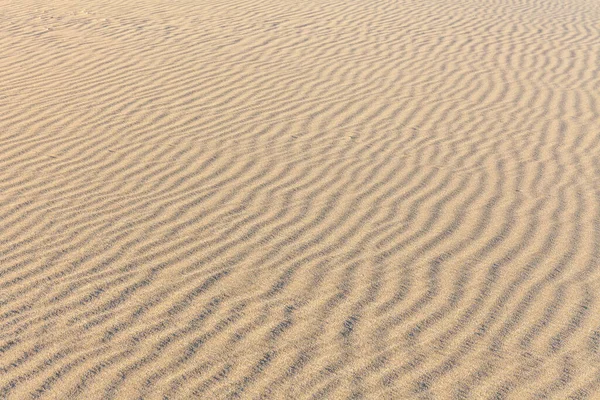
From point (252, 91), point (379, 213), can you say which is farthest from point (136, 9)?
point (379, 213)

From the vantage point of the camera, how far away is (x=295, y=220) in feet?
16.5

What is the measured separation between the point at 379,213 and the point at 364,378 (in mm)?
1832

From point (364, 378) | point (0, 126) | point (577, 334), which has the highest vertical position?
point (0, 126)

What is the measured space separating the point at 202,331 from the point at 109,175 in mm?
2196

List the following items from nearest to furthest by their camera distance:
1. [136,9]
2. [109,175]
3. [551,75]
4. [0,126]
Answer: [109,175]
[0,126]
[551,75]
[136,9]

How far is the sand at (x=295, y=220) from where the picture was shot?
11.8 ft

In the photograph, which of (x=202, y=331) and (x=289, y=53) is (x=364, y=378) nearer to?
(x=202, y=331)

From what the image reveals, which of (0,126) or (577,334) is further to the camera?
(0,126)

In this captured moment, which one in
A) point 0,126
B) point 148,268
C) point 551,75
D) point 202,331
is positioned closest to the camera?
point 202,331

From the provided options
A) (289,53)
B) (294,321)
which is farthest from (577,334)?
(289,53)

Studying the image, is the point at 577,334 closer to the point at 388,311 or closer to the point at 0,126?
the point at 388,311

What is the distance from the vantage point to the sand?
359 centimetres

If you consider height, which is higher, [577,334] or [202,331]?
[202,331]

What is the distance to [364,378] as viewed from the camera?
351 centimetres
